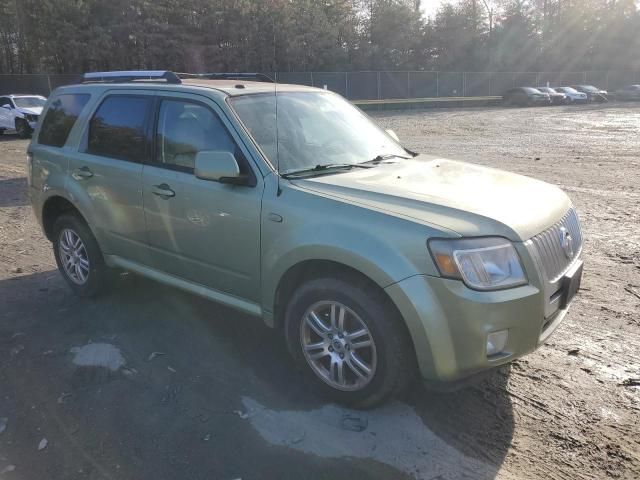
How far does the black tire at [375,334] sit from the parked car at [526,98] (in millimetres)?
44753

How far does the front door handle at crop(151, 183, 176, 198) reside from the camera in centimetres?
417

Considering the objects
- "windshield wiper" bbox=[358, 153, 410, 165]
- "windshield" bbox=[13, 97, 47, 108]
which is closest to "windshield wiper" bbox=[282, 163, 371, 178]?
"windshield wiper" bbox=[358, 153, 410, 165]

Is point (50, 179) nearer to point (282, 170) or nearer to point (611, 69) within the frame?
point (282, 170)

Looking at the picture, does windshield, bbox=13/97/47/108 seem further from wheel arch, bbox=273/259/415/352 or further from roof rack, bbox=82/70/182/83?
wheel arch, bbox=273/259/415/352

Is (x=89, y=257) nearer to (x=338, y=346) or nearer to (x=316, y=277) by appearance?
(x=316, y=277)

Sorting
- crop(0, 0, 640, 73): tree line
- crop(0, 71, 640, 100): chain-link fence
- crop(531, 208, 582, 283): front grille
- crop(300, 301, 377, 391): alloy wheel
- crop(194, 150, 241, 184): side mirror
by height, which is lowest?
Result: crop(300, 301, 377, 391): alloy wheel

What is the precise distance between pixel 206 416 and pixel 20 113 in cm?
2149

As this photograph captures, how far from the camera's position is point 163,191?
422 cm

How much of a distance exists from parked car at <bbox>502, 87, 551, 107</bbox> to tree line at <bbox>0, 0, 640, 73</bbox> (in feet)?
47.7

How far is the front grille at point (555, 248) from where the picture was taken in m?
3.16

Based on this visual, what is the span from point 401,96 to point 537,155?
3599 centimetres


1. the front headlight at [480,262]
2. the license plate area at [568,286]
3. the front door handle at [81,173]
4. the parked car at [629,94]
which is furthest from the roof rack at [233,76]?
the parked car at [629,94]

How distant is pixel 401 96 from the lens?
4938 centimetres

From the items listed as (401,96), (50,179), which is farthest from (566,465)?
(401,96)
